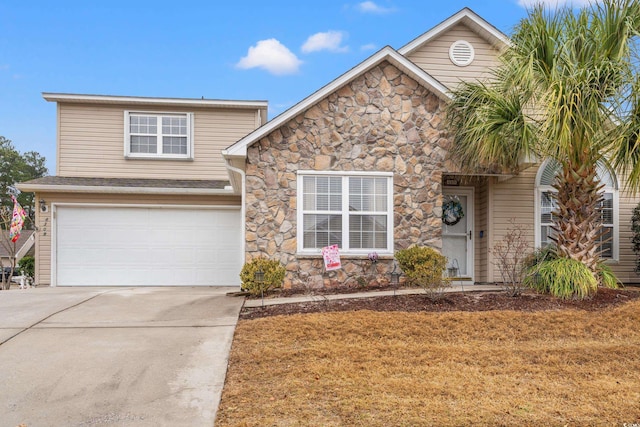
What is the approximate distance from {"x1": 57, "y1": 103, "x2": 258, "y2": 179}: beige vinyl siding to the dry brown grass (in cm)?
861

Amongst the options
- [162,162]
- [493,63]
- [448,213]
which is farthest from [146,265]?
[493,63]

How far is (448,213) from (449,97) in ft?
10.1

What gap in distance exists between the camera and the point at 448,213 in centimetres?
1183

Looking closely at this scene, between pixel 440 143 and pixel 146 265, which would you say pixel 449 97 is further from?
pixel 146 265

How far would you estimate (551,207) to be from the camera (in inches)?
458

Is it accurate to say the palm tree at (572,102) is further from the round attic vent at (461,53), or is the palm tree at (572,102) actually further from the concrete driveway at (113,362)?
the concrete driveway at (113,362)

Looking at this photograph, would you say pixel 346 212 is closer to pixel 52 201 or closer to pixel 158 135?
pixel 158 135

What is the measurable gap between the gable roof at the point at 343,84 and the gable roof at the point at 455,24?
88.1 inches

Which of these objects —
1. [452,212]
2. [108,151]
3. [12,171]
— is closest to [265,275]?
[452,212]

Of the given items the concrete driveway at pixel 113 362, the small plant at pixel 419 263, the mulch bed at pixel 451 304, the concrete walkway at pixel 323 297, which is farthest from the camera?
the small plant at pixel 419 263

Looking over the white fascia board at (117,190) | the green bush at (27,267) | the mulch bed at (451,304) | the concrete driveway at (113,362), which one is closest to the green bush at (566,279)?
the mulch bed at (451,304)

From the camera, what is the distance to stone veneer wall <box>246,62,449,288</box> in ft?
32.3

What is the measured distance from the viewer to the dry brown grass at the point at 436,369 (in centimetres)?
415

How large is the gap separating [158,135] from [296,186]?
21.9 feet
